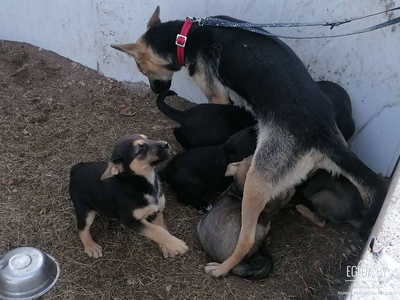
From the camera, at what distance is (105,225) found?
4.43 meters

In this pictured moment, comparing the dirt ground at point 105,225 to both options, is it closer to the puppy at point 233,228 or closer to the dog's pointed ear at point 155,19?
the puppy at point 233,228

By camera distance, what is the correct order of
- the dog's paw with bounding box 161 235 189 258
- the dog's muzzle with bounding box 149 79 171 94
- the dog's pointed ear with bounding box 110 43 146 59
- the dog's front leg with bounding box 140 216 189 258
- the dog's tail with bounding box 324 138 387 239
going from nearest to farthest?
the dog's tail with bounding box 324 138 387 239 < the dog's front leg with bounding box 140 216 189 258 < the dog's paw with bounding box 161 235 189 258 < the dog's pointed ear with bounding box 110 43 146 59 < the dog's muzzle with bounding box 149 79 171 94

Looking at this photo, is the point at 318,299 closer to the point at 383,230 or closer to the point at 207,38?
the point at 383,230

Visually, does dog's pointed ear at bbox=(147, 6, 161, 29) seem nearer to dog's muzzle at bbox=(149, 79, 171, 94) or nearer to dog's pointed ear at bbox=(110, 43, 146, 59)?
dog's pointed ear at bbox=(110, 43, 146, 59)

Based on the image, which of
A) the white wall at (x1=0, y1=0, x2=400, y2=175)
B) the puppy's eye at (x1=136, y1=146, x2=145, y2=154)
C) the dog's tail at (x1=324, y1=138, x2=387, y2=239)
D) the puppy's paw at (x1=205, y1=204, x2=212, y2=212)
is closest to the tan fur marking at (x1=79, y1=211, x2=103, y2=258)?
the puppy's eye at (x1=136, y1=146, x2=145, y2=154)

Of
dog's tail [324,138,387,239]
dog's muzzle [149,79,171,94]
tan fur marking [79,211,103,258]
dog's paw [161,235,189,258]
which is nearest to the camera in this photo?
dog's tail [324,138,387,239]

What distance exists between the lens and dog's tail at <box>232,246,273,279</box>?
3914 millimetres

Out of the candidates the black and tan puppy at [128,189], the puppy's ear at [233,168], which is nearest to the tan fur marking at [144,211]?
the black and tan puppy at [128,189]

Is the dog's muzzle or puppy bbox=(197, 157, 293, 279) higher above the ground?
the dog's muzzle

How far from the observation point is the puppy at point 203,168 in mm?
4184

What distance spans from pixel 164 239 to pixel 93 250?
67cm

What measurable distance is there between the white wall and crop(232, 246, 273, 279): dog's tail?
5.47 feet

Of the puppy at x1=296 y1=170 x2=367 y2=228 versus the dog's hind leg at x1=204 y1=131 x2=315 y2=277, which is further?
the puppy at x1=296 y1=170 x2=367 y2=228

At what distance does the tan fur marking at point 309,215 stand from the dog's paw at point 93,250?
6.05ft
